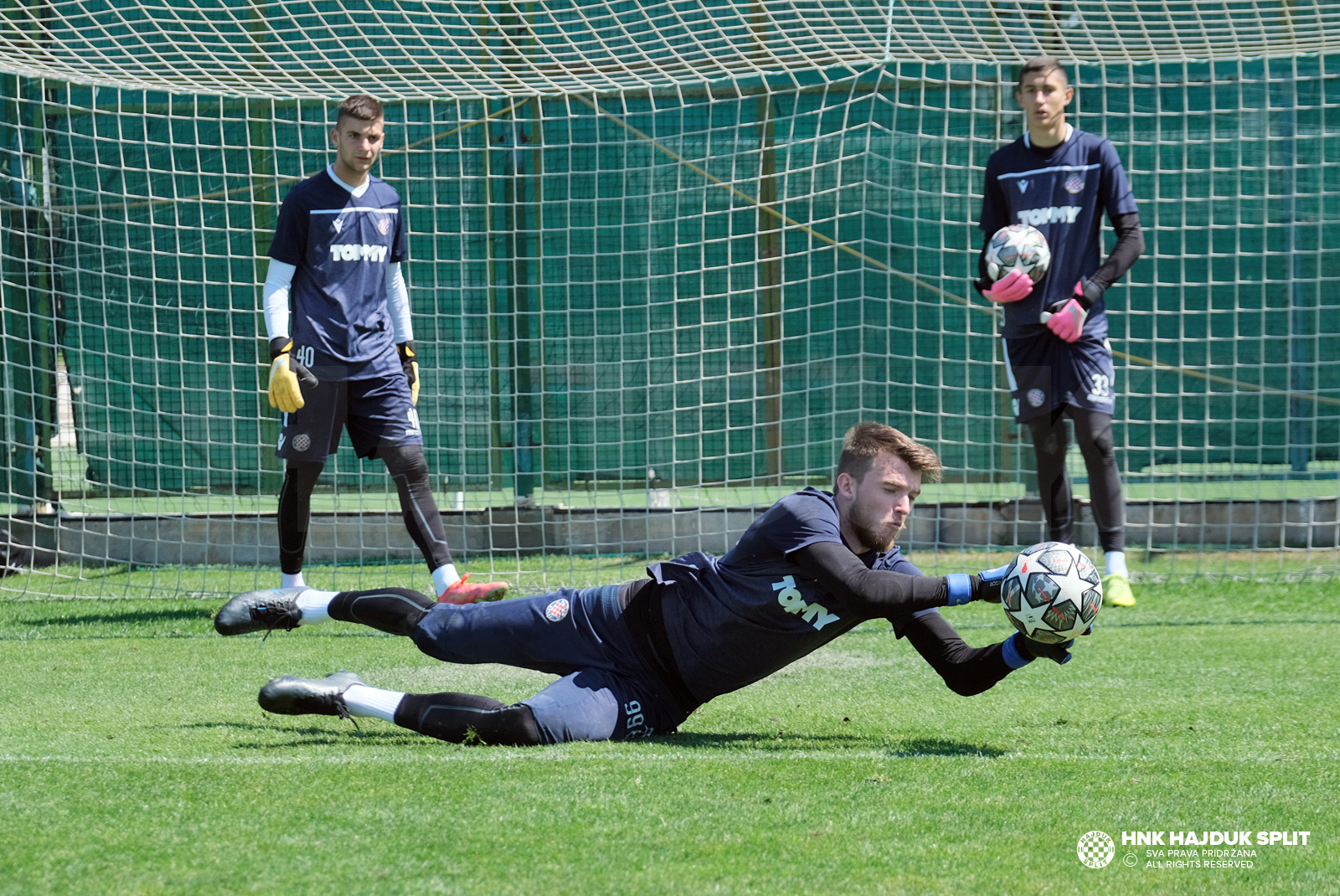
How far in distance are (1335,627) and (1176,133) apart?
12.2ft

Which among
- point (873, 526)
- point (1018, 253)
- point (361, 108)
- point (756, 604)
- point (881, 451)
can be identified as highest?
point (361, 108)

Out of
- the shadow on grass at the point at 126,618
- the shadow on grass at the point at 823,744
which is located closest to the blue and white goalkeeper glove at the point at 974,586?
the shadow on grass at the point at 823,744

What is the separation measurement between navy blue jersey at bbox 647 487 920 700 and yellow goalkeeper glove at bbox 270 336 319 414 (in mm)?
2401

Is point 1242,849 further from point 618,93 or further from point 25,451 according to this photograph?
point 25,451

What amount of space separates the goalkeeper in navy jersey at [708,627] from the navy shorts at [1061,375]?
219cm

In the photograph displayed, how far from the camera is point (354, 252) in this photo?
6016 millimetres

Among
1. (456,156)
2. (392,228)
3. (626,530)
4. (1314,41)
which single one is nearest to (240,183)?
(456,156)

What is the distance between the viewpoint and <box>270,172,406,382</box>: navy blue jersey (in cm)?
592

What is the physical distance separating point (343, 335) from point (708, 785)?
3.40 meters

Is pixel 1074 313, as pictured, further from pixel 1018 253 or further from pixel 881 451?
pixel 881 451

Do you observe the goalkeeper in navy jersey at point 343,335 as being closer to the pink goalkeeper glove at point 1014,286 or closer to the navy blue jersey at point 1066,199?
the pink goalkeeper glove at point 1014,286

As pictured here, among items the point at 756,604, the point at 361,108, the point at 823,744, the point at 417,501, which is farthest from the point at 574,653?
the point at 361,108

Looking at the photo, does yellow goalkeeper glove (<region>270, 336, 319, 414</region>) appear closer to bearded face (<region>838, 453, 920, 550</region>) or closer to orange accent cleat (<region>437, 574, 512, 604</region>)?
orange accent cleat (<region>437, 574, 512, 604</region>)

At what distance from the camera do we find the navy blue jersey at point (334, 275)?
592 centimetres
